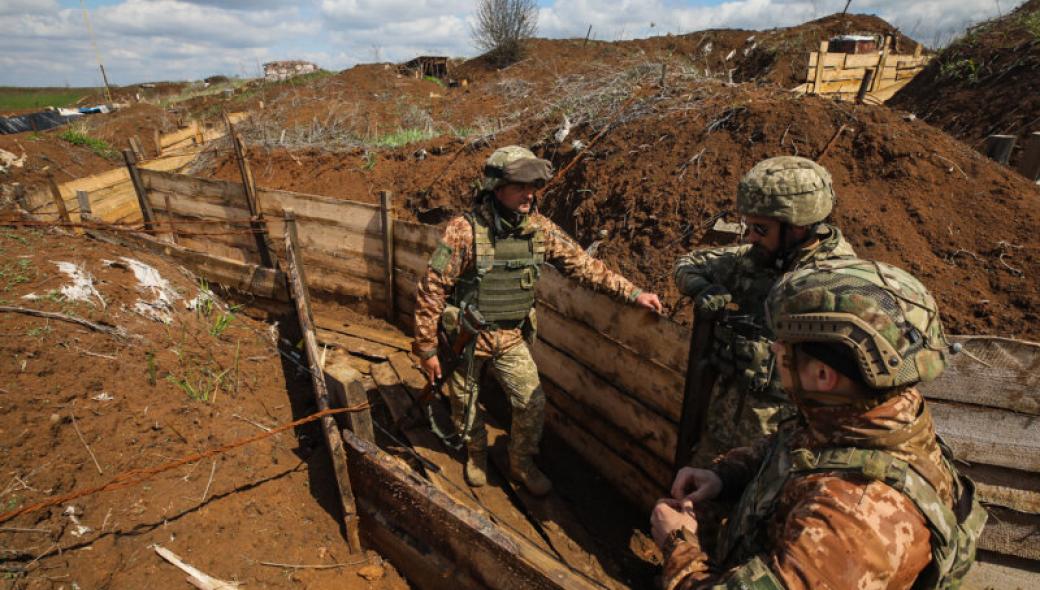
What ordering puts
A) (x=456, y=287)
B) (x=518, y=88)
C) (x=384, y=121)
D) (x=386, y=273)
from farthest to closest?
(x=518, y=88), (x=384, y=121), (x=386, y=273), (x=456, y=287)

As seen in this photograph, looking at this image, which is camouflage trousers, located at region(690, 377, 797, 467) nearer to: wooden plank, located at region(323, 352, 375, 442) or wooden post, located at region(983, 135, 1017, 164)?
wooden plank, located at region(323, 352, 375, 442)

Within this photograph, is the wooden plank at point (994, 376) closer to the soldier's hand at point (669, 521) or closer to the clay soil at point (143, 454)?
the soldier's hand at point (669, 521)

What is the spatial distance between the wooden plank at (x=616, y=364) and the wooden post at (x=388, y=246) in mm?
2175

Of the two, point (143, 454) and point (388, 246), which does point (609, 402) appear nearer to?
point (143, 454)

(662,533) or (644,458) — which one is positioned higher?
(662,533)

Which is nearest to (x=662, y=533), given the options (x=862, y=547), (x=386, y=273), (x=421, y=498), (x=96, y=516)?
(x=862, y=547)

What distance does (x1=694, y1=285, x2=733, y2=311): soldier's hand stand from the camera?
7.89 ft

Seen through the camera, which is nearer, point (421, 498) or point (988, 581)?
point (421, 498)

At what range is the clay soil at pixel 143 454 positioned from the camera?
7.77ft

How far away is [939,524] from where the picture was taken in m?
1.04

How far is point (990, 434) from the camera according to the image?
2203 millimetres

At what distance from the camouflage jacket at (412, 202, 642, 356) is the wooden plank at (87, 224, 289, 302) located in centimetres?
216

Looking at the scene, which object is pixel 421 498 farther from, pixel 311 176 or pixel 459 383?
pixel 311 176

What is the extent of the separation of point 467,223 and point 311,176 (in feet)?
19.2
